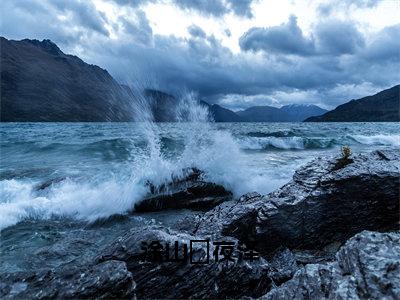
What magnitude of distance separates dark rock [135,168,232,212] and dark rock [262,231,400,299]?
764cm

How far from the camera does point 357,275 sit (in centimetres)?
419

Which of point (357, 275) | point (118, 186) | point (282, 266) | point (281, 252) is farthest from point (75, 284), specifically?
point (118, 186)

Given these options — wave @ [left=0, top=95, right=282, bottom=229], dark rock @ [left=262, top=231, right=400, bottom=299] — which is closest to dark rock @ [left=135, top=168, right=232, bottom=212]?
wave @ [left=0, top=95, right=282, bottom=229]

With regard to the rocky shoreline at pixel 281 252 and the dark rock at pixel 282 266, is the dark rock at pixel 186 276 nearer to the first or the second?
the rocky shoreline at pixel 281 252

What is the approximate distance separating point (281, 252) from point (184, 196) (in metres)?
5.53

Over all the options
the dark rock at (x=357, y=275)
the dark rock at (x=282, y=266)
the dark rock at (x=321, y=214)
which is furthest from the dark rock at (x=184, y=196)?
the dark rock at (x=357, y=275)

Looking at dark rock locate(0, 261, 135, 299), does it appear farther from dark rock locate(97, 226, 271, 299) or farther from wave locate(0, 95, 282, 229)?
wave locate(0, 95, 282, 229)

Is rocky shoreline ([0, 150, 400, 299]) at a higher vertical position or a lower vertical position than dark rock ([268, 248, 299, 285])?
higher

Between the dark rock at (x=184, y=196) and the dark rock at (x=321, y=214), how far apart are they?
3.76 m

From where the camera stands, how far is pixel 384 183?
7.96 meters

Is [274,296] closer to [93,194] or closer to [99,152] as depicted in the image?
[93,194]

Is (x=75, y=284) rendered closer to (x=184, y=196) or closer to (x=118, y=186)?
(x=184, y=196)

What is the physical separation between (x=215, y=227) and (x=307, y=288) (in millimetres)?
3762

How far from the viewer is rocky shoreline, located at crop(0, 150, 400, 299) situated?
437 cm
